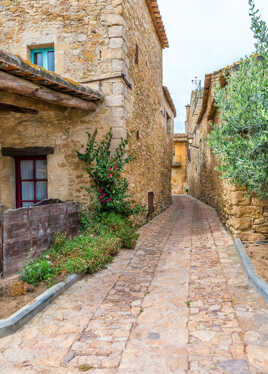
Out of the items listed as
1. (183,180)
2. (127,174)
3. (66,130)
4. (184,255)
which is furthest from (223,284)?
(183,180)

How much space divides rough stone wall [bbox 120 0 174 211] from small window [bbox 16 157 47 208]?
209 cm

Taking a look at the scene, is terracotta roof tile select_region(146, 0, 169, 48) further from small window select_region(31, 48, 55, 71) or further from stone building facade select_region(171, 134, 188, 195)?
stone building facade select_region(171, 134, 188, 195)

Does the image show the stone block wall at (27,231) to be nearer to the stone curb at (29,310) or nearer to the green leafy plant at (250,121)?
the stone curb at (29,310)

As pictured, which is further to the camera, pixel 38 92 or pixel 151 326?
pixel 38 92

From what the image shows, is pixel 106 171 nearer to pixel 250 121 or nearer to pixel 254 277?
pixel 250 121

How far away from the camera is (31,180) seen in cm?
665

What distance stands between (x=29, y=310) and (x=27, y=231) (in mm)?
1589

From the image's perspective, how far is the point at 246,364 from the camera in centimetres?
220

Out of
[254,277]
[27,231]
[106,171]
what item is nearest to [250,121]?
[254,277]

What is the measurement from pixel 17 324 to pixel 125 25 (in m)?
6.33

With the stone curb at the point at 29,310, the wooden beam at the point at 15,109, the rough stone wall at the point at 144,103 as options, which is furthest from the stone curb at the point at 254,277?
the wooden beam at the point at 15,109


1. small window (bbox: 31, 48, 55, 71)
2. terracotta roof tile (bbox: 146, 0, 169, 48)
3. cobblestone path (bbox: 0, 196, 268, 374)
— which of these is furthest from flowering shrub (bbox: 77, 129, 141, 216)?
terracotta roof tile (bbox: 146, 0, 169, 48)

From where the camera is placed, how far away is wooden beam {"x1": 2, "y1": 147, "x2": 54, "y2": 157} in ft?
20.6

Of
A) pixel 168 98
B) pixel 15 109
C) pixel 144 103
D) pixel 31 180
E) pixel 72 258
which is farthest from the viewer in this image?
pixel 168 98
